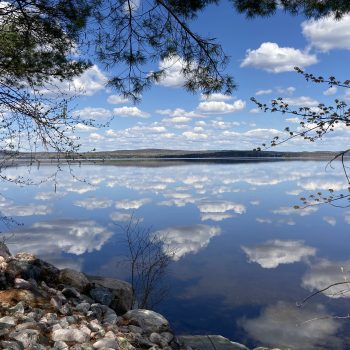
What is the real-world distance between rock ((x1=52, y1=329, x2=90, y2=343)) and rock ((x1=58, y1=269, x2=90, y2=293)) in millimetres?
2680

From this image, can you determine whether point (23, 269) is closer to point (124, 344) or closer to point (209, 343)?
point (124, 344)

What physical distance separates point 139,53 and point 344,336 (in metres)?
11.4

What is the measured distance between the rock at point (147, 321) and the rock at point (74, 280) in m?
1.39

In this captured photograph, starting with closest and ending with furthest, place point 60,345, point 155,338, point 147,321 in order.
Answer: point 60,345 < point 155,338 < point 147,321

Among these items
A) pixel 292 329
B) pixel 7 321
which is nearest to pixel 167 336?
pixel 7 321

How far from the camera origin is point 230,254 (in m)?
24.3

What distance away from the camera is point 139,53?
944 cm

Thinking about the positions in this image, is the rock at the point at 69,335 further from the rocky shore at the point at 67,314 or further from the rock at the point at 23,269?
the rock at the point at 23,269

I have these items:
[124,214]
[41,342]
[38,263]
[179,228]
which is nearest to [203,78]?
[38,263]

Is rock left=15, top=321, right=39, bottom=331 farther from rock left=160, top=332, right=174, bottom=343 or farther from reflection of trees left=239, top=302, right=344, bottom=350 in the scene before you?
reflection of trees left=239, top=302, right=344, bottom=350

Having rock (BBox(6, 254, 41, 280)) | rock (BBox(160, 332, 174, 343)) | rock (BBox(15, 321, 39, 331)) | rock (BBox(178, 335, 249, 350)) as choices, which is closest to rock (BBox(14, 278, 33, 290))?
rock (BBox(6, 254, 41, 280))

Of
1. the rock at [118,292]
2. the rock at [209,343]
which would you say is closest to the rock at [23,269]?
the rock at [118,292]

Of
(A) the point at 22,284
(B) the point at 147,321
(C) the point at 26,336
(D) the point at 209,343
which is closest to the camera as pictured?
(C) the point at 26,336

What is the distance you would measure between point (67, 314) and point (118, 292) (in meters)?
2.33
